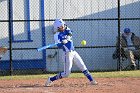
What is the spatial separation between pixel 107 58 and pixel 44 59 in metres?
2.26

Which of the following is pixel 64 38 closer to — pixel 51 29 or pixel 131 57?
pixel 131 57

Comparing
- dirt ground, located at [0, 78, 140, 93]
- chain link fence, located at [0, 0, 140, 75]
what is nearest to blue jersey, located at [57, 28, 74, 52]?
dirt ground, located at [0, 78, 140, 93]

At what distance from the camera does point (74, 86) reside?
12.4 m

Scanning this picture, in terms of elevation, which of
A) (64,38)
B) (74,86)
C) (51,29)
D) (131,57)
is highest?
(51,29)

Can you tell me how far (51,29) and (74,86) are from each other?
5058mm

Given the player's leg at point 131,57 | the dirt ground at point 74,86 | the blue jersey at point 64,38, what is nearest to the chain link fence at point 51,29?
the player's leg at point 131,57

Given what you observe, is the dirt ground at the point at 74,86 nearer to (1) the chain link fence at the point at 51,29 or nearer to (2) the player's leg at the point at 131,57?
(2) the player's leg at the point at 131,57

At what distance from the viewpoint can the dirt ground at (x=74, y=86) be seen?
11.6 m

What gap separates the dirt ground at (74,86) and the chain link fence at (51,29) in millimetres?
2889

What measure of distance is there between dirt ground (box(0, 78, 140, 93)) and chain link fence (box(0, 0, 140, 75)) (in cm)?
289

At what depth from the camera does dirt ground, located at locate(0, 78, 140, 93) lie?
11.6m

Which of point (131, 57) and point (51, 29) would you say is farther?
point (51, 29)

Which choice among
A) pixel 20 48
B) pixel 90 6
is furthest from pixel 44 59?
pixel 90 6

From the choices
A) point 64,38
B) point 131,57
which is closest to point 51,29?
point 131,57
